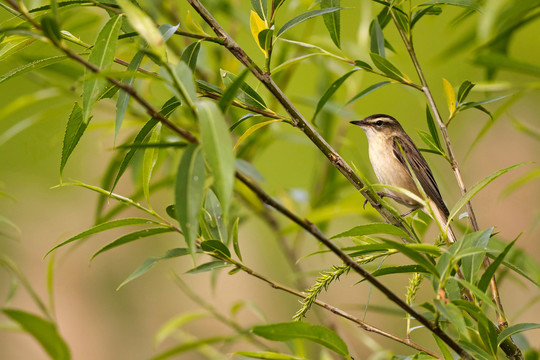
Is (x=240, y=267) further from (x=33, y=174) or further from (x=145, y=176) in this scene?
(x=33, y=174)

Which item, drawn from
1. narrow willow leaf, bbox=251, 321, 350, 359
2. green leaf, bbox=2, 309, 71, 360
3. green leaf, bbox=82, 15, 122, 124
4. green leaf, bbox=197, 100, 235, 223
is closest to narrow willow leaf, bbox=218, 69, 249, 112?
green leaf, bbox=197, 100, 235, 223

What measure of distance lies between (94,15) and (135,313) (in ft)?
5.95

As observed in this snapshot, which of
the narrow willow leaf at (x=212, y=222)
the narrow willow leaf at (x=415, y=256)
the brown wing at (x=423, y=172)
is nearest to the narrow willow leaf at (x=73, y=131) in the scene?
the narrow willow leaf at (x=212, y=222)

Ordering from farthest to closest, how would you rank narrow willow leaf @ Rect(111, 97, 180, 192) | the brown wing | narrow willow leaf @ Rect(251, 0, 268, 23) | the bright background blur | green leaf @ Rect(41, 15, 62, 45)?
the bright background blur → the brown wing → narrow willow leaf @ Rect(251, 0, 268, 23) → narrow willow leaf @ Rect(111, 97, 180, 192) → green leaf @ Rect(41, 15, 62, 45)

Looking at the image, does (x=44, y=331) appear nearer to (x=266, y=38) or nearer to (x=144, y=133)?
(x=144, y=133)

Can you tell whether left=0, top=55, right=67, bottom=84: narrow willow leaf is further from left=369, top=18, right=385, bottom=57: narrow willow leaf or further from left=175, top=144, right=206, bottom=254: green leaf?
left=369, top=18, right=385, bottom=57: narrow willow leaf

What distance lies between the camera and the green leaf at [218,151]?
65 cm

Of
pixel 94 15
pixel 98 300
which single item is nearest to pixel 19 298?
pixel 98 300

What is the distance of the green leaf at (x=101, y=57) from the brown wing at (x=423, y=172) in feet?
5.26

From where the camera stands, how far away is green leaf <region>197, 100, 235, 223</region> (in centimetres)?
65

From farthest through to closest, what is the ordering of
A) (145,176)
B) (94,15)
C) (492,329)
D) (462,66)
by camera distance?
(462,66), (94,15), (145,176), (492,329)

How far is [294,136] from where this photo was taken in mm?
2334

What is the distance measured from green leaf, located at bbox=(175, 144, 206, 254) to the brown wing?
1720 mm

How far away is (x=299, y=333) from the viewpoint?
0.91 metres
